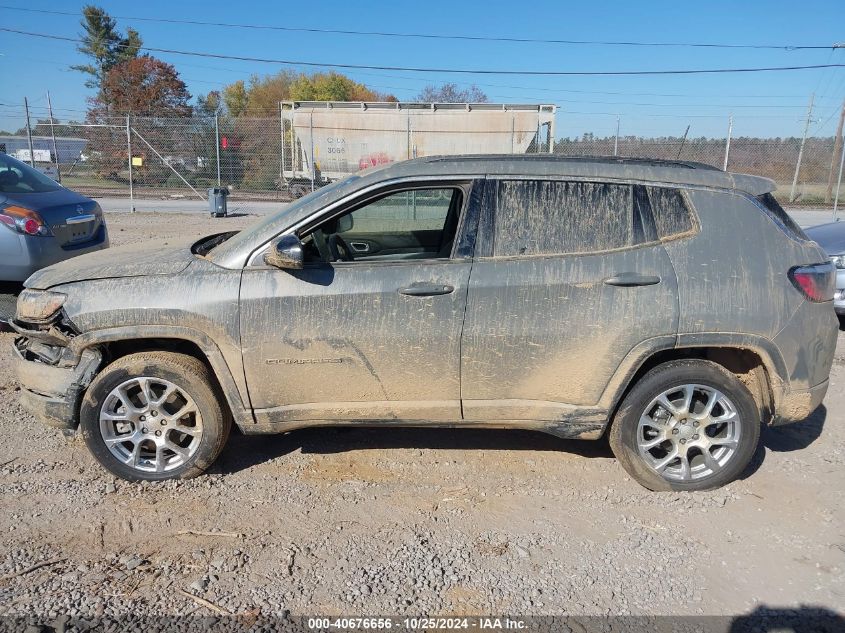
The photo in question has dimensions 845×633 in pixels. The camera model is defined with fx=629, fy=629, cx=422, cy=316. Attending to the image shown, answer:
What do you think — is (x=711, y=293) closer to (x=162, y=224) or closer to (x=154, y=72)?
(x=162, y=224)

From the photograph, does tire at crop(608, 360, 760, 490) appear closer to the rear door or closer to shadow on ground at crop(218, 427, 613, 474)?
the rear door

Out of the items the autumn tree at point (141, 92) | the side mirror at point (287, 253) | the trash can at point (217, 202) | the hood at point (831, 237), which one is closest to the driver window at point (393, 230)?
the side mirror at point (287, 253)

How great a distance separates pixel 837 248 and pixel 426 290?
5.49m

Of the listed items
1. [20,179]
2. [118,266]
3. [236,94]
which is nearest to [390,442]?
[118,266]

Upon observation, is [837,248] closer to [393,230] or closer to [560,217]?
[560,217]

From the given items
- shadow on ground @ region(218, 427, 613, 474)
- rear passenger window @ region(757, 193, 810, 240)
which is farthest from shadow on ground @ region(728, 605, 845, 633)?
rear passenger window @ region(757, 193, 810, 240)

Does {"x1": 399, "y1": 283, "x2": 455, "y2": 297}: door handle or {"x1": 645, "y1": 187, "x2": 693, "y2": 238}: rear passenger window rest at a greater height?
{"x1": 645, "y1": 187, "x2": 693, "y2": 238}: rear passenger window

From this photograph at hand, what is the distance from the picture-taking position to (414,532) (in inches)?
127

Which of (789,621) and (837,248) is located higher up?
(837,248)

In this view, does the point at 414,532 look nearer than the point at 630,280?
Yes

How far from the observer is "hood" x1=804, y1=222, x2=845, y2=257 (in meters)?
6.63

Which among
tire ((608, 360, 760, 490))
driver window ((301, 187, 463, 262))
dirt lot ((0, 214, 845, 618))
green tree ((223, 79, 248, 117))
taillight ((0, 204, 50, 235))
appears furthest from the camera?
green tree ((223, 79, 248, 117))

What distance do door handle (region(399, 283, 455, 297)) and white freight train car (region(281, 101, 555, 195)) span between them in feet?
61.9

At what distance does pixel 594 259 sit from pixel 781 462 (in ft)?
6.24
